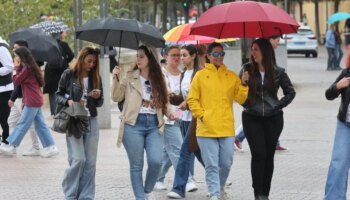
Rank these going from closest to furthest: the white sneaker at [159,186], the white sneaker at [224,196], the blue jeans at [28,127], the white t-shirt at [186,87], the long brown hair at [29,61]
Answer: the white sneaker at [224,196]
the white t-shirt at [186,87]
the white sneaker at [159,186]
the long brown hair at [29,61]
the blue jeans at [28,127]

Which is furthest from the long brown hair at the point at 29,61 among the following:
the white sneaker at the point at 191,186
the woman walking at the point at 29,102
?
the white sneaker at the point at 191,186

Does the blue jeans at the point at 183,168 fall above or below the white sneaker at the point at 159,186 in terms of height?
above

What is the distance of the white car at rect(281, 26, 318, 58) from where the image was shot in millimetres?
42875

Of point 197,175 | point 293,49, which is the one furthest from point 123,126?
point 293,49

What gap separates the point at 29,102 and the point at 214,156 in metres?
4.52

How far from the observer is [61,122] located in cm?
875

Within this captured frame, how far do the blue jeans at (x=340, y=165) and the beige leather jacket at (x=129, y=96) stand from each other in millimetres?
1691

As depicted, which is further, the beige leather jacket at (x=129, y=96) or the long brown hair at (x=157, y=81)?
the long brown hair at (x=157, y=81)

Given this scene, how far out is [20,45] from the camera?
12711 mm

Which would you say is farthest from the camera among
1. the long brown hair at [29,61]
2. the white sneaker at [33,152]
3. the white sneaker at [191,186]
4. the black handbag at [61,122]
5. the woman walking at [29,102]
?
the white sneaker at [33,152]

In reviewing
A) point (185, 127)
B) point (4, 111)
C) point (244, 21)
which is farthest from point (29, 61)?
point (244, 21)

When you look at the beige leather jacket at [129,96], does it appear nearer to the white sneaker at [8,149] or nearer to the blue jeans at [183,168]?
the blue jeans at [183,168]

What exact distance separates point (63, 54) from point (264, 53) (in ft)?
23.8

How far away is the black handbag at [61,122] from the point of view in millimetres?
8711
